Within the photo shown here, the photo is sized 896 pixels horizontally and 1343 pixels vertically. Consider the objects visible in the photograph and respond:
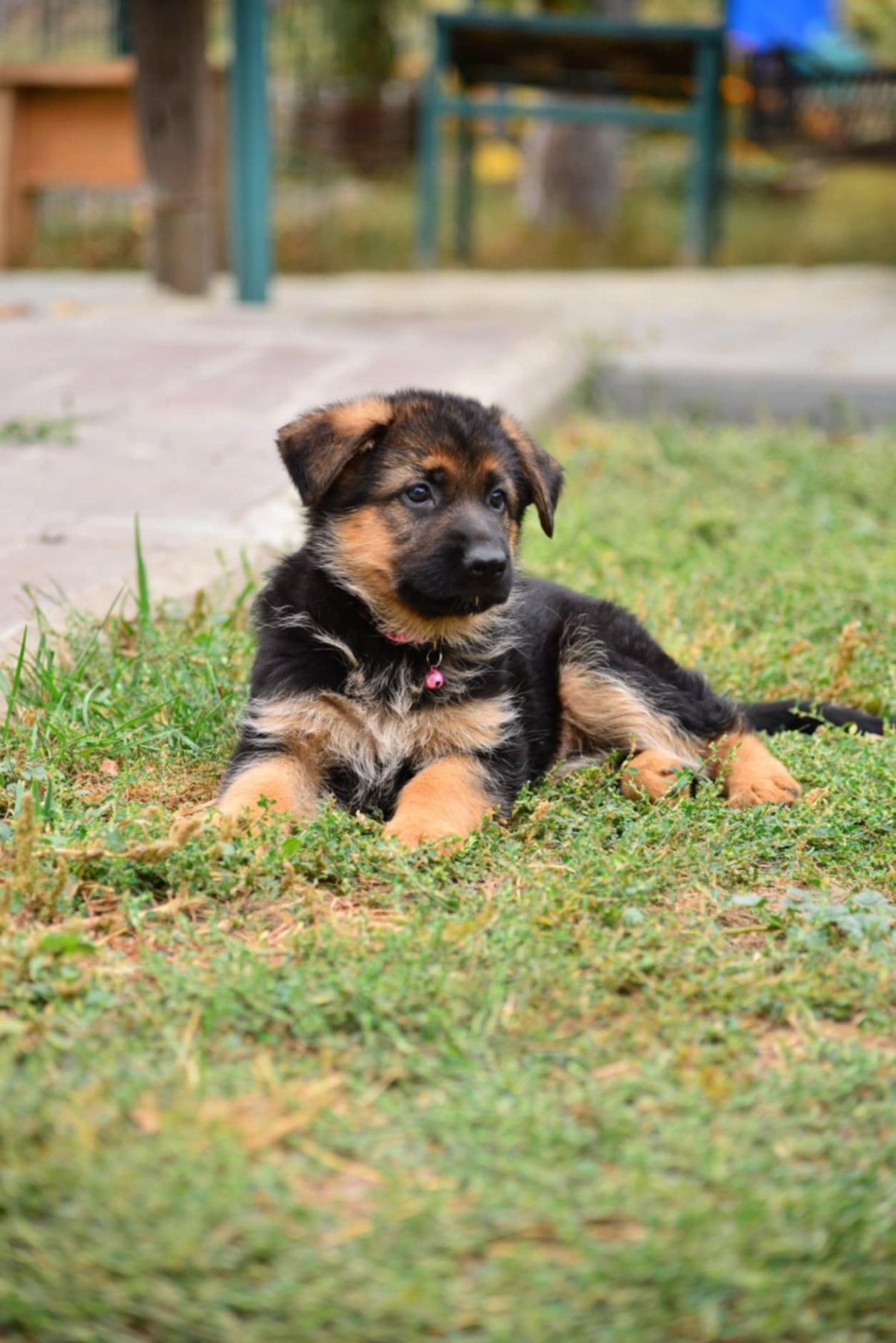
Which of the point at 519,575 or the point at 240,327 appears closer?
the point at 519,575

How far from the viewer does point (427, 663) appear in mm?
3523

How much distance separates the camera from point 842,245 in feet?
45.7

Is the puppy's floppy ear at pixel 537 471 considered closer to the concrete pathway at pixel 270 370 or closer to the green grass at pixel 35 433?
the concrete pathway at pixel 270 370

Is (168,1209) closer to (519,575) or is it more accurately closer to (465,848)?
(465,848)

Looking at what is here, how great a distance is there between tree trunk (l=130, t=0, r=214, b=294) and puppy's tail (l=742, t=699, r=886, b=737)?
17.7 ft

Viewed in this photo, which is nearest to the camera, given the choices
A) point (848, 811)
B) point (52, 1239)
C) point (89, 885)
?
point (52, 1239)

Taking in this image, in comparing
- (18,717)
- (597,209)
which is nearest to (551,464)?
(18,717)

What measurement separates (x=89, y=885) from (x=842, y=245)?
12.5 metres

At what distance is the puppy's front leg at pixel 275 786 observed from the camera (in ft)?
10.2

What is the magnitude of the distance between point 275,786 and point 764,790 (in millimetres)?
1029

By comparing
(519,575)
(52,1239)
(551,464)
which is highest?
(551,464)

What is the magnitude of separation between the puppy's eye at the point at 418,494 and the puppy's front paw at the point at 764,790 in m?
0.90

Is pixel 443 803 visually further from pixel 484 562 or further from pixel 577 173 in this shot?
pixel 577 173

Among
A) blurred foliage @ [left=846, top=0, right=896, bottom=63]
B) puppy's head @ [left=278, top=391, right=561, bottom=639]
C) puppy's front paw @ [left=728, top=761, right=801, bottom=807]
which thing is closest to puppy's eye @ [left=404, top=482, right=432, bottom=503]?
puppy's head @ [left=278, top=391, right=561, bottom=639]
